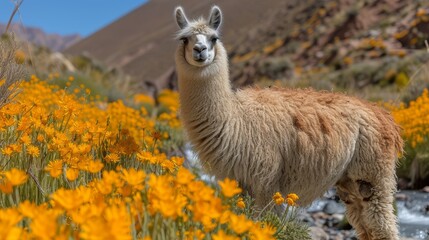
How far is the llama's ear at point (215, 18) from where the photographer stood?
4.50m

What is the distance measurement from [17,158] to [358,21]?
110ft

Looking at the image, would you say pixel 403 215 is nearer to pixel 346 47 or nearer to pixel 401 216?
pixel 401 216

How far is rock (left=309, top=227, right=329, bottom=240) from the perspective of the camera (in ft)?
18.6

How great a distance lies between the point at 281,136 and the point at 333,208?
349 cm

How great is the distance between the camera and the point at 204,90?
165 inches

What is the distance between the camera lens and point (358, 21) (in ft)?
113

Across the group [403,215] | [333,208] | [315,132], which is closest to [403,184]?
[403,215]

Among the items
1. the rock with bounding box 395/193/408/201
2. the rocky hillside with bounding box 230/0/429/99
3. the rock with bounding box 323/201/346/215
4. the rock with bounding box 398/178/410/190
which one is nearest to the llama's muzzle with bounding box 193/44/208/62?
the rock with bounding box 323/201/346/215

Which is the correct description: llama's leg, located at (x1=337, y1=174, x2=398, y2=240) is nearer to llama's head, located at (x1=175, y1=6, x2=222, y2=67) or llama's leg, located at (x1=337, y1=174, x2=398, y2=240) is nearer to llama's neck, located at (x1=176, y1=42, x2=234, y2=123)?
llama's neck, located at (x1=176, y1=42, x2=234, y2=123)

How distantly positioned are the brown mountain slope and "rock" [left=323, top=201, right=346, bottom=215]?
195ft

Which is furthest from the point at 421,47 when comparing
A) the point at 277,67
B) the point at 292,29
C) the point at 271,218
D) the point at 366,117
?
the point at 271,218

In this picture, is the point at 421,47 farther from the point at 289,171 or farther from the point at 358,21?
the point at 289,171

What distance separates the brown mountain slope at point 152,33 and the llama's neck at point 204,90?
62.3 metres

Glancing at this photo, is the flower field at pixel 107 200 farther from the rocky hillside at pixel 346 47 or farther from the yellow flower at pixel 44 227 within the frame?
the rocky hillside at pixel 346 47
